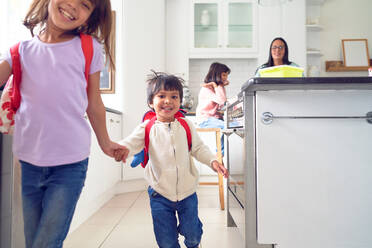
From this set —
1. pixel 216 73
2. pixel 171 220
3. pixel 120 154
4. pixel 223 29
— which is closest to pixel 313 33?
pixel 223 29

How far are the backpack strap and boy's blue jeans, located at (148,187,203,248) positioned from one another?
0.68 meters

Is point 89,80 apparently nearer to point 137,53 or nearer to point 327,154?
point 327,154

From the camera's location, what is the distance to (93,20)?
890 millimetres

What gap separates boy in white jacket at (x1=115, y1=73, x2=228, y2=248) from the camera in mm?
1189

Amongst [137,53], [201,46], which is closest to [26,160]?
[137,53]

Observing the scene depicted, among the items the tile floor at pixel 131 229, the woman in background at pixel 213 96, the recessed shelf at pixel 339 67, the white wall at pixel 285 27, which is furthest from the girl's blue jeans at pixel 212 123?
the recessed shelf at pixel 339 67

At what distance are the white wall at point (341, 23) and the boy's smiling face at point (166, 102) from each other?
3.76 m

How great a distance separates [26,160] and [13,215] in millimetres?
398

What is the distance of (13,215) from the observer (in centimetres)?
100

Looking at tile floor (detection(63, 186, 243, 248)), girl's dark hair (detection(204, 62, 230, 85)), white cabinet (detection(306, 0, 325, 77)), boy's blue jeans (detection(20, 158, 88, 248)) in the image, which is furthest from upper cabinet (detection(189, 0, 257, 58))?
boy's blue jeans (detection(20, 158, 88, 248))

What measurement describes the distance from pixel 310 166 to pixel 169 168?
22.9 inches

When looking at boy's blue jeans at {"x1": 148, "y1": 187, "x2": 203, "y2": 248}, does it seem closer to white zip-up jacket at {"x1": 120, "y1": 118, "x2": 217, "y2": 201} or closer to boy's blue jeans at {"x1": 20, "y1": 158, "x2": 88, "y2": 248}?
white zip-up jacket at {"x1": 120, "y1": 118, "x2": 217, "y2": 201}

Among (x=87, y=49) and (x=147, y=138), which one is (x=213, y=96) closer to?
(x=147, y=138)

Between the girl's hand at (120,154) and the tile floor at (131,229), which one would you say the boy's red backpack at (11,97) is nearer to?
the girl's hand at (120,154)
